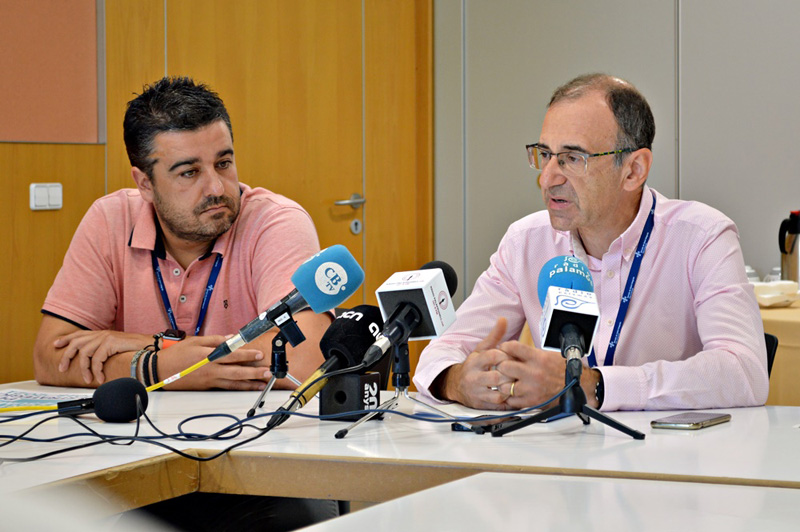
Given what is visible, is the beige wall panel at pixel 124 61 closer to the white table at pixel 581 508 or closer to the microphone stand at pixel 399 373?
the microphone stand at pixel 399 373

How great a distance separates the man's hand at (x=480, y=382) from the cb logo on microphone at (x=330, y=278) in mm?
354

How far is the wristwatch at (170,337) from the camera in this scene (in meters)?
2.05

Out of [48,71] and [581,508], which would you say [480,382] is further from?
[48,71]

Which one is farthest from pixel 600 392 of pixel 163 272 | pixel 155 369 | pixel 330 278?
pixel 163 272

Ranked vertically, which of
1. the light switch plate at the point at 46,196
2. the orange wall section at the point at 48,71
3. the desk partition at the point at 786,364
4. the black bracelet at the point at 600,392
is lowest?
the desk partition at the point at 786,364

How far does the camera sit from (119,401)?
1.53 m

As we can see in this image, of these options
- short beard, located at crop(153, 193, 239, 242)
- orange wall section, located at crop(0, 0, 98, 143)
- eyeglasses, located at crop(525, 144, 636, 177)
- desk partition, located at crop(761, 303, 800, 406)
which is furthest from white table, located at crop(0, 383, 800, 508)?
orange wall section, located at crop(0, 0, 98, 143)

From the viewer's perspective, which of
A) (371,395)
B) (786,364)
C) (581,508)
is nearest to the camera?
(581,508)

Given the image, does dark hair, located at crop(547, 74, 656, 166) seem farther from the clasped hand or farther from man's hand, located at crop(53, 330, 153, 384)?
man's hand, located at crop(53, 330, 153, 384)

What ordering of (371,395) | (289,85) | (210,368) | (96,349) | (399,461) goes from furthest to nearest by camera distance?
(289,85)
(96,349)
(210,368)
(371,395)
(399,461)

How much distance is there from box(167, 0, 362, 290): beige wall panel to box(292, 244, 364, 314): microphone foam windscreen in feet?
7.47

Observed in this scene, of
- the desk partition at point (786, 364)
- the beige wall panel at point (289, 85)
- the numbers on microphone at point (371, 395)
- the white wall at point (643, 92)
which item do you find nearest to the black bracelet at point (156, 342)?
the numbers on microphone at point (371, 395)

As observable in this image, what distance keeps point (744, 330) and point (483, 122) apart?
328 centimetres

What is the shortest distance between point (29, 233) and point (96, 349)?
1.17 meters
